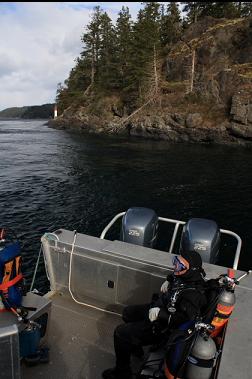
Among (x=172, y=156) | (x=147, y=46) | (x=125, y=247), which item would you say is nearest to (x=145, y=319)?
(x=125, y=247)

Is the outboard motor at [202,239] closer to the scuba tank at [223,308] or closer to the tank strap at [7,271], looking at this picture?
the scuba tank at [223,308]

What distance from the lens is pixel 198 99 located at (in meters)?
59.8

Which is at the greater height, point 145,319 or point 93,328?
point 145,319

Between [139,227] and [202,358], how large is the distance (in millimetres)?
4592

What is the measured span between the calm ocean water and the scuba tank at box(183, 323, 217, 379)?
388 inches

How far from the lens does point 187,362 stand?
4.14 metres

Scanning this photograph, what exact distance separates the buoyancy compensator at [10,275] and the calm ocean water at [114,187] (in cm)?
777

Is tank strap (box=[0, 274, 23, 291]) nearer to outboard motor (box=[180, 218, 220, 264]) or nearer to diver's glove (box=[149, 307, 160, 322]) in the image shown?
diver's glove (box=[149, 307, 160, 322])

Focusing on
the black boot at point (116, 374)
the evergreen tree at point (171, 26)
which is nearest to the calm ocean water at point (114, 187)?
the black boot at point (116, 374)

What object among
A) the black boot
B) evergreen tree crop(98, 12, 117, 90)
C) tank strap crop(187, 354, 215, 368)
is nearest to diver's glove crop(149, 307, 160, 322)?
tank strap crop(187, 354, 215, 368)

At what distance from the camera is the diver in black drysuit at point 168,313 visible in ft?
15.7

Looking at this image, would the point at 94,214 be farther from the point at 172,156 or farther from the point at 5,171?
the point at 172,156

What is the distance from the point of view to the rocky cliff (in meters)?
52.2

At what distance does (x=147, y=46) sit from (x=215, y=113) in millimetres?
23577
